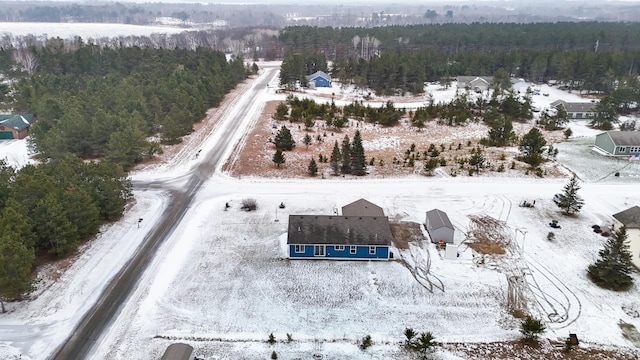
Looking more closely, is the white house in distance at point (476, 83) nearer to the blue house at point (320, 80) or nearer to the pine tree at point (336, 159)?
the blue house at point (320, 80)

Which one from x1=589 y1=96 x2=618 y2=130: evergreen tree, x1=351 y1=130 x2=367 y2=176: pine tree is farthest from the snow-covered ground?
x1=589 y1=96 x2=618 y2=130: evergreen tree

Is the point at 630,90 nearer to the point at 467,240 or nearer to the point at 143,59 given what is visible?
the point at 467,240

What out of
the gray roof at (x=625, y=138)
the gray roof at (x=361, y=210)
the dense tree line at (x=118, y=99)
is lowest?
the gray roof at (x=361, y=210)

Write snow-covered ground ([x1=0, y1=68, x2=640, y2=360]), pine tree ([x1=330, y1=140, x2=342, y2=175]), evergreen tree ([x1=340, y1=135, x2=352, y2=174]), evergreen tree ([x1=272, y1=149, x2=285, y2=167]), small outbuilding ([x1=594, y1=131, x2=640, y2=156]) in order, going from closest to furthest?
snow-covered ground ([x1=0, y1=68, x2=640, y2=360]), pine tree ([x1=330, y1=140, x2=342, y2=175]), evergreen tree ([x1=340, y1=135, x2=352, y2=174]), evergreen tree ([x1=272, y1=149, x2=285, y2=167]), small outbuilding ([x1=594, y1=131, x2=640, y2=156])

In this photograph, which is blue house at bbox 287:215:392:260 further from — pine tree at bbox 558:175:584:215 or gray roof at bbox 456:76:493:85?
gray roof at bbox 456:76:493:85

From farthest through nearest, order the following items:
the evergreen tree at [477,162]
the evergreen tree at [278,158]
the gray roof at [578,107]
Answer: the gray roof at [578,107] < the evergreen tree at [278,158] < the evergreen tree at [477,162]

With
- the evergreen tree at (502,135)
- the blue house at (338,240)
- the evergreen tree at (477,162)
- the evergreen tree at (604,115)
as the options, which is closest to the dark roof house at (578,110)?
the evergreen tree at (604,115)
